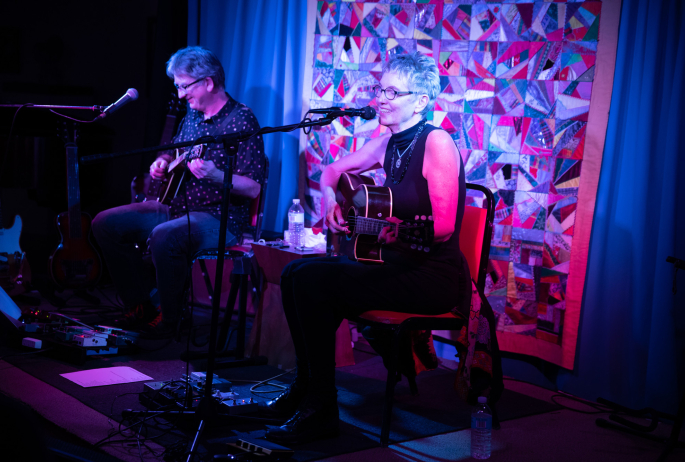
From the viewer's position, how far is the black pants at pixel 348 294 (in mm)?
2357

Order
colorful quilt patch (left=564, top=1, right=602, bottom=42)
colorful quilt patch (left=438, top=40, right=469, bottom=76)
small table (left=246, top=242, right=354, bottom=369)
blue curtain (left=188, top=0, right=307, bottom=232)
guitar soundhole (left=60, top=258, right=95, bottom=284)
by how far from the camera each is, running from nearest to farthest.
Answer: colorful quilt patch (left=564, top=1, right=602, bottom=42) < small table (left=246, top=242, right=354, bottom=369) < colorful quilt patch (left=438, top=40, right=469, bottom=76) < blue curtain (left=188, top=0, right=307, bottom=232) < guitar soundhole (left=60, top=258, right=95, bottom=284)

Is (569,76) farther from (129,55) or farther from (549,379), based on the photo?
(129,55)

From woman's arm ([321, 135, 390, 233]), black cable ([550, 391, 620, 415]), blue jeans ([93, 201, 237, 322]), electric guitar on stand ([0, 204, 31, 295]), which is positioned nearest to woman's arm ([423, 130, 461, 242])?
woman's arm ([321, 135, 390, 233])

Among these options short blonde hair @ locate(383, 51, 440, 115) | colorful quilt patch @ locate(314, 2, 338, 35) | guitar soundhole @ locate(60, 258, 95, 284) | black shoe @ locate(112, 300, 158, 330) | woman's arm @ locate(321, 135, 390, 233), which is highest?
colorful quilt patch @ locate(314, 2, 338, 35)

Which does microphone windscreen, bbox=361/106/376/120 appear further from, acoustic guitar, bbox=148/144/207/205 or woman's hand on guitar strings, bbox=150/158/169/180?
woman's hand on guitar strings, bbox=150/158/169/180

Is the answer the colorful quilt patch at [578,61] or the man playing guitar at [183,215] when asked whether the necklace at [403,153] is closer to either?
the colorful quilt patch at [578,61]

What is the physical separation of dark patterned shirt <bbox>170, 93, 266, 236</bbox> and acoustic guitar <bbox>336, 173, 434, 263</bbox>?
3.90 ft

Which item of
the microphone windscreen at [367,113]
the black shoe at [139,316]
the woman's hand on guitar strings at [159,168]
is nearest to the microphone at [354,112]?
the microphone windscreen at [367,113]

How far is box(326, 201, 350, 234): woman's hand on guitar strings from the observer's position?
2.53 meters

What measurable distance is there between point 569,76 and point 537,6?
0.42m

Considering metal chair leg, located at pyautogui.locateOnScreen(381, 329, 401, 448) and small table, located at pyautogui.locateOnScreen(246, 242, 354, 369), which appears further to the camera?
small table, located at pyautogui.locateOnScreen(246, 242, 354, 369)

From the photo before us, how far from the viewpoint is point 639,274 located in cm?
287

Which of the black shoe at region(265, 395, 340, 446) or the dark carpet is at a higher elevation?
the black shoe at region(265, 395, 340, 446)

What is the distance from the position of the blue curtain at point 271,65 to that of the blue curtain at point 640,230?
6.60ft
